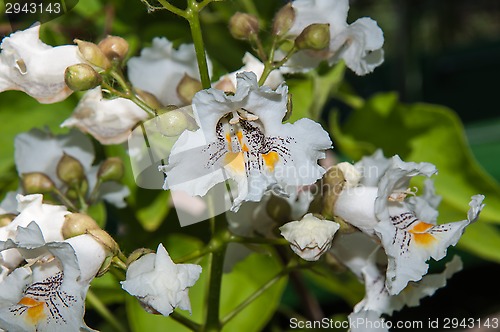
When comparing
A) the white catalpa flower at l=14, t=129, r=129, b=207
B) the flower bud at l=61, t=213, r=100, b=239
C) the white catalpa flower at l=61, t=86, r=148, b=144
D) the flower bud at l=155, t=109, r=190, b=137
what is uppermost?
the flower bud at l=155, t=109, r=190, b=137

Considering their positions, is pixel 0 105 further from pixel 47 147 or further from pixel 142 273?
pixel 142 273

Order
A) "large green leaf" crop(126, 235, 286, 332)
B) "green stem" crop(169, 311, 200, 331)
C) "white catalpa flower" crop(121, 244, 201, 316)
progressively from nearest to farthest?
"white catalpa flower" crop(121, 244, 201, 316), "green stem" crop(169, 311, 200, 331), "large green leaf" crop(126, 235, 286, 332)

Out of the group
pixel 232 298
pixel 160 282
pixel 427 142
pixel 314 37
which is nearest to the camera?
pixel 160 282

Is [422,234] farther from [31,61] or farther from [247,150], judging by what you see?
[31,61]

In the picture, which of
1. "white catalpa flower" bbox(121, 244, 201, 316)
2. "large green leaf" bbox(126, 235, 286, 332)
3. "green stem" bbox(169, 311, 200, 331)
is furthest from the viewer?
"large green leaf" bbox(126, 235, 286, 332)

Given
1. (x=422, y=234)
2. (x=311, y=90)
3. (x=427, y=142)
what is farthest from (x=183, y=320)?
(x=427, y=142)

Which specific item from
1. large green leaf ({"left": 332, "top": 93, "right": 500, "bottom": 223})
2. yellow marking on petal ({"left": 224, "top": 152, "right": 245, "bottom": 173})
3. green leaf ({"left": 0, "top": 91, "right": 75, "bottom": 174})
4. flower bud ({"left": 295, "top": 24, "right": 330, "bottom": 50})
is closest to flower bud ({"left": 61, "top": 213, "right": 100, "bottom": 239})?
yellow marking on petal ({"left": 224, "top": 152, "right": 245, "bottom": 173})

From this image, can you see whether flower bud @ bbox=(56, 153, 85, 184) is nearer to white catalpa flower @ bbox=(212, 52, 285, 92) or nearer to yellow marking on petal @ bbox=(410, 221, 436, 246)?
white catalpa flower @ bbox=(212, 52, 285, 92)

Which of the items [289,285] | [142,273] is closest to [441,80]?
[289,285]
